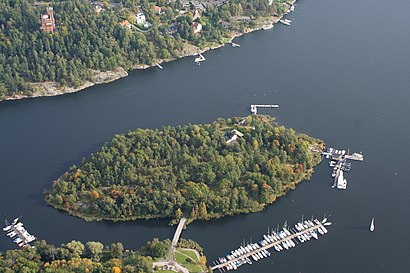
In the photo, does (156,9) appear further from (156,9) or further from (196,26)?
(196,26)

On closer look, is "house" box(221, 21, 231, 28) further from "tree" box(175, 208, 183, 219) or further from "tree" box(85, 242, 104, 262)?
"tree" box(85, 242, 104, 262)

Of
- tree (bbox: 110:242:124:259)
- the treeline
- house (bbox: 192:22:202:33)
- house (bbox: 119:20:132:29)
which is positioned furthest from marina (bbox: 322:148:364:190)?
house (bbox: 119:20:132:29)

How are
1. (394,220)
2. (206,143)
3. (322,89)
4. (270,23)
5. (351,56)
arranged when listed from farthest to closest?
(270,23) < (351,56) < (322,89) < (206,143) < (394,220)

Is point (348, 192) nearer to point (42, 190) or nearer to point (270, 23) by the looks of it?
point (42, 190)

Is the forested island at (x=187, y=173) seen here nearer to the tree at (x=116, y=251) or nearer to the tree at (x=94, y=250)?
the tree at (x=116, y=251)

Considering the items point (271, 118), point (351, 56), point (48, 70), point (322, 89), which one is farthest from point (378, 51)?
point (48, 70)
